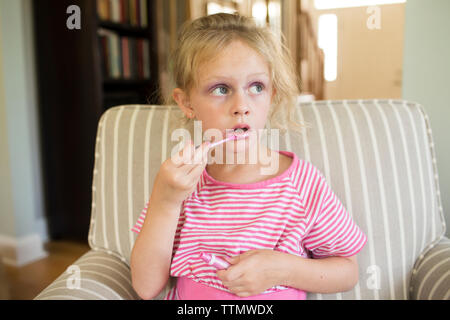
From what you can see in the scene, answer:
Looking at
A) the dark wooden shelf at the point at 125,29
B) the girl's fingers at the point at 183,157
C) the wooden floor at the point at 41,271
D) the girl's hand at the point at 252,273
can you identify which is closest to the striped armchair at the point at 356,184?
the girl's hand at the point at 252,273

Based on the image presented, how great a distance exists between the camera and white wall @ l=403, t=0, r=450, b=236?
4.02 ft

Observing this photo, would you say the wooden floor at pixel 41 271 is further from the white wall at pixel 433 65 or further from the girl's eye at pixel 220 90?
the white wall at pixel 433 65

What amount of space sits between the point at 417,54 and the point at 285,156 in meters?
0.64

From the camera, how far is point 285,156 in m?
0.97

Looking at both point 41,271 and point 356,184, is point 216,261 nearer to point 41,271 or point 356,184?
point 356,184

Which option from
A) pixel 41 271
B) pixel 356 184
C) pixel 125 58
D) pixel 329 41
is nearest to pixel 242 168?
pixel 356 184

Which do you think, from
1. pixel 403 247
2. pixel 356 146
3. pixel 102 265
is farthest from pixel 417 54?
pixel 102 265

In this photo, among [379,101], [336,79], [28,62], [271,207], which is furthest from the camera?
[336,79]

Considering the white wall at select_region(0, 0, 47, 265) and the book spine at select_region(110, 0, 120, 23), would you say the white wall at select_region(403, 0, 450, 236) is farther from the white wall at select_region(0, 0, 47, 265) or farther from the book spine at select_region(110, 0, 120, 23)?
the white wall at select_region(0, 0, 47, 265)

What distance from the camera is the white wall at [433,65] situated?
1.23 meters

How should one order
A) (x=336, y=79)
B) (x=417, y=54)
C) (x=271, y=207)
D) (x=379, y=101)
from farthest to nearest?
(x=336, y=79) → (x=417, y=54) → (x=379, y=101) → (x=271, y=207)

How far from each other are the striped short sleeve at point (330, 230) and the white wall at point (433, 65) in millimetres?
559

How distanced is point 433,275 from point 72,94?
6.92 feet
